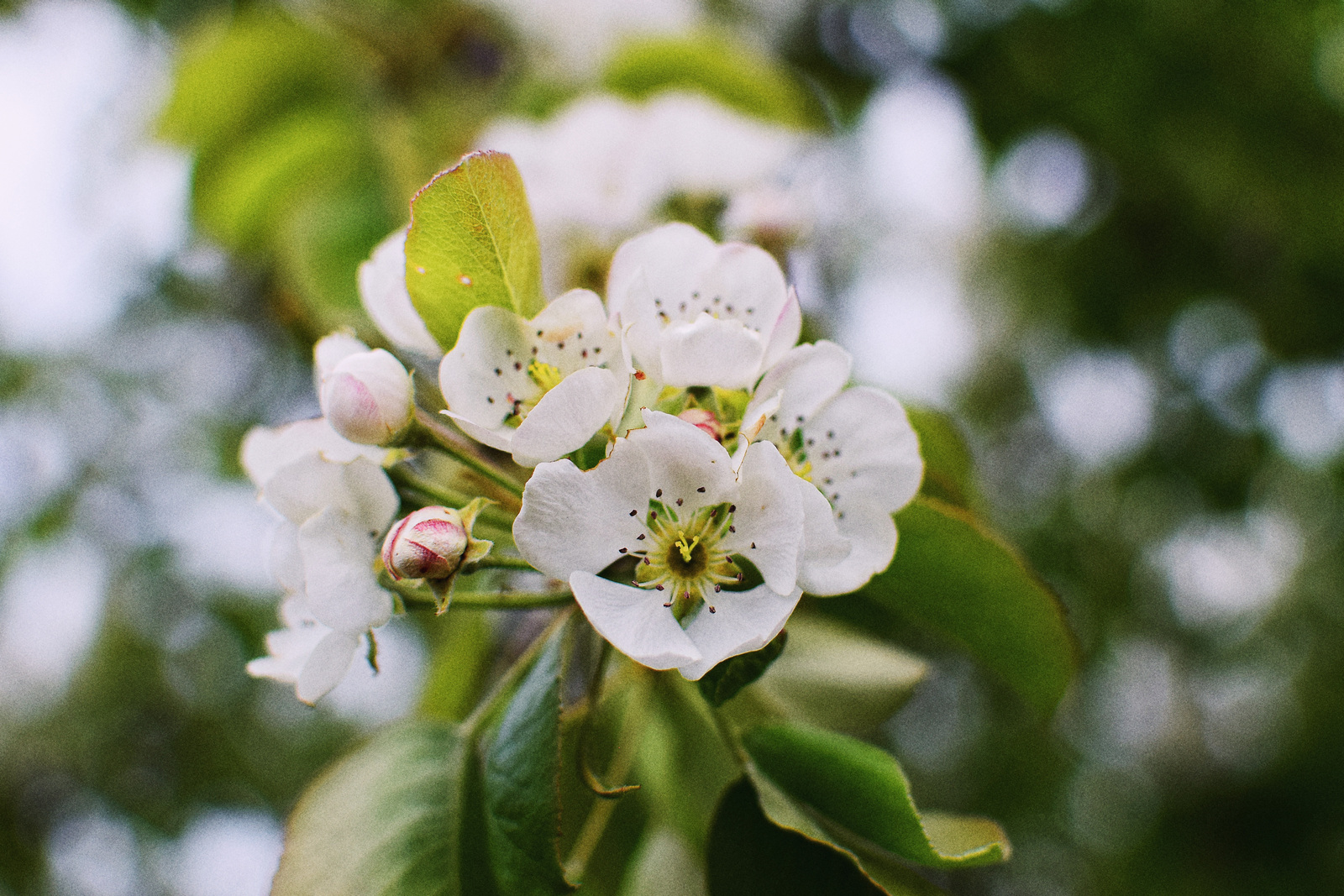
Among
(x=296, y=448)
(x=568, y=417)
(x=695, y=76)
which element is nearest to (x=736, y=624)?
(x=568, y=417)

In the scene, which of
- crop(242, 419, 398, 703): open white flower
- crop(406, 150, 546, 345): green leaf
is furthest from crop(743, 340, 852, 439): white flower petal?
crop(242, 419, 398, 703): open white flower

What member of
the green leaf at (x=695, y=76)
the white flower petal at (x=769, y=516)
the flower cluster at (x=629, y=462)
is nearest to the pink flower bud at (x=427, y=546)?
the flower cluster at (x=629, y=462)

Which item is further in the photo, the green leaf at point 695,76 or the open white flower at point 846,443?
the green leaf at point 695,76

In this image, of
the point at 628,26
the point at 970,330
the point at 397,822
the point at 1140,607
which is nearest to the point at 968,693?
the point at 1140,607

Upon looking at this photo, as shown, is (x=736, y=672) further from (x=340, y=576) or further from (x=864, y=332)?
(x=864, y=332)

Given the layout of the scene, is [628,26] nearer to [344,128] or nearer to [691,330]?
[344,128]

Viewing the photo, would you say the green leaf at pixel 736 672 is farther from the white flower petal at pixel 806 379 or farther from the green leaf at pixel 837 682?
the green leaf at pixel 837 682

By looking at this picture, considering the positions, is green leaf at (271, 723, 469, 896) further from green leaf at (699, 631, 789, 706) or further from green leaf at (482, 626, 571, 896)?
green leaf at (699, 631, 789, 706)
